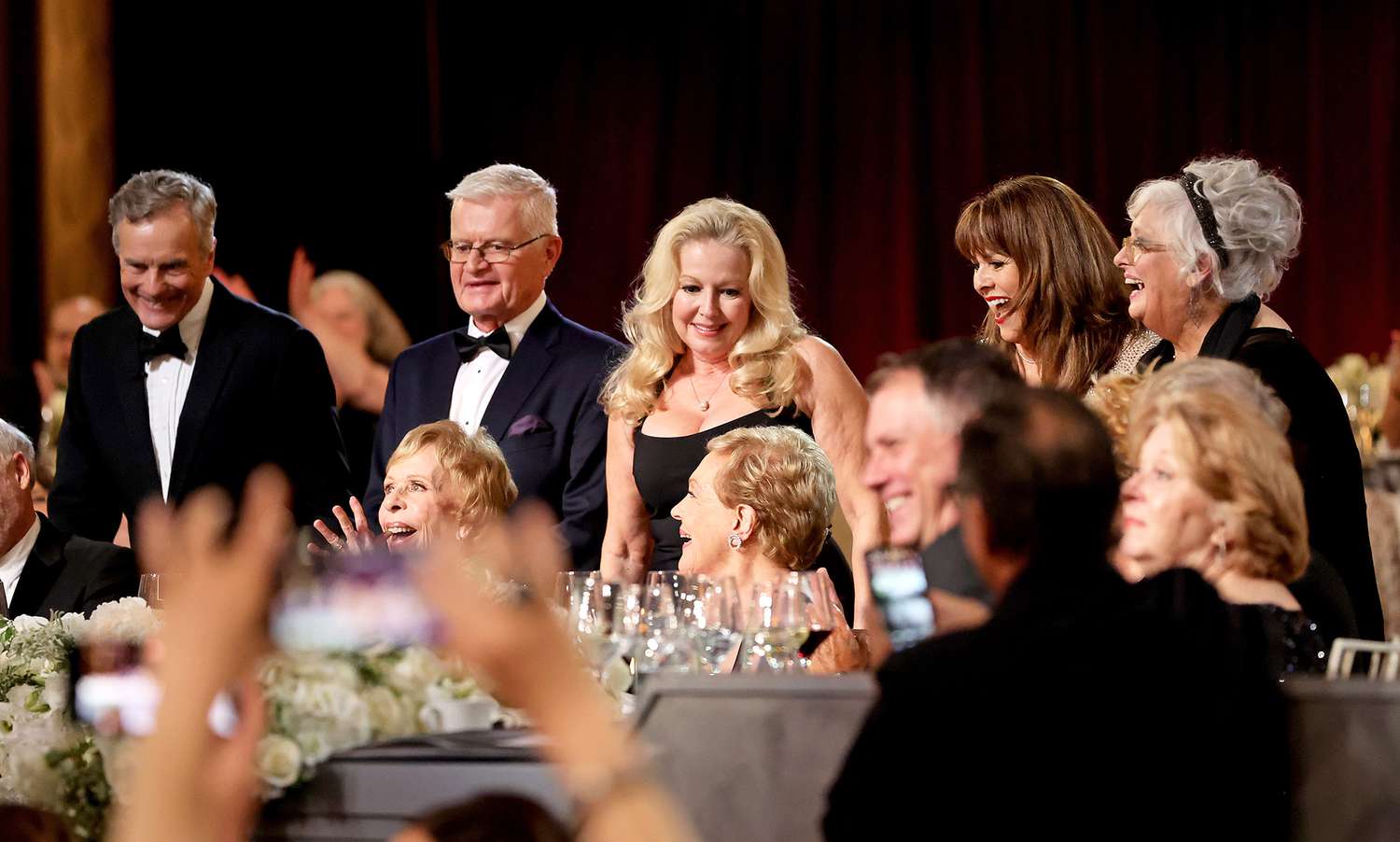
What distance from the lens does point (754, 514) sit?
365cm

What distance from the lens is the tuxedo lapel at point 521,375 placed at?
470 cm

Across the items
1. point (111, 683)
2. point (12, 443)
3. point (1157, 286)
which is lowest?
point (111, 683)

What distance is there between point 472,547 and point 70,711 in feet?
4.82

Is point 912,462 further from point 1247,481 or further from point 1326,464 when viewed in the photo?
point 1326,464

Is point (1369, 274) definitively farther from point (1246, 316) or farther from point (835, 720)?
point (835, 720)

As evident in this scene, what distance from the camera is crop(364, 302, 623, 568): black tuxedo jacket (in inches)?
180

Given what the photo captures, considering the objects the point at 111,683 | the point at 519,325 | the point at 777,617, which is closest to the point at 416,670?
the point at 111,683

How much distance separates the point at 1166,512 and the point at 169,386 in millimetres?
3253

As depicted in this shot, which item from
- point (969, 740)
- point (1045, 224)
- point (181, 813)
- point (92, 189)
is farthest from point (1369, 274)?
point (181, 813)

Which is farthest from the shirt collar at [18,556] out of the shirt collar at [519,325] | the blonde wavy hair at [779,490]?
the blonde wavy hair at [779,490]

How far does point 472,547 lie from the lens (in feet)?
12.3

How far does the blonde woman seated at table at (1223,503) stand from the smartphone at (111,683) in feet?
4.38

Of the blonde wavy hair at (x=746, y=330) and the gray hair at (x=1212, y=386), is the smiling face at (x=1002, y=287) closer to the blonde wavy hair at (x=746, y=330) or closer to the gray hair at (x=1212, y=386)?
the blonde wavy hair at (x=746, y=330)

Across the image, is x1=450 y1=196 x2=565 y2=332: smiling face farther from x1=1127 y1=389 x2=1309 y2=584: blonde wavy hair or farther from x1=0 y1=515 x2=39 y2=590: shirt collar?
x1=1127 y1=389 x2=1309 y2=584: blonde wavy hair
